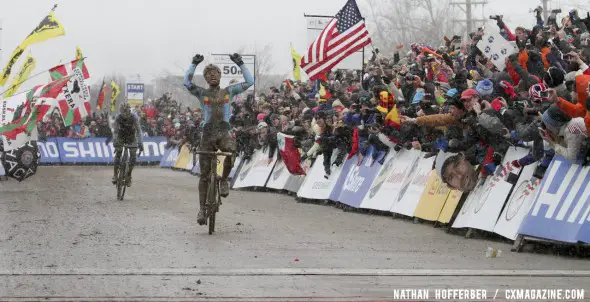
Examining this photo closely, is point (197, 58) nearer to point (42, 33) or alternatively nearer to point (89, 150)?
point (42, 33)

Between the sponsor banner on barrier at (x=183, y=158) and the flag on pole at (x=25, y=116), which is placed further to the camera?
the sponsor banner on barrier at (x=183, y=158)

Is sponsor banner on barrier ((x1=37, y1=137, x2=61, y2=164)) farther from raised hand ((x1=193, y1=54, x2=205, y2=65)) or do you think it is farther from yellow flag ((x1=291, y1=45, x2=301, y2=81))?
raised hand ((x1=193, y1=54, x2=205, y2=65))

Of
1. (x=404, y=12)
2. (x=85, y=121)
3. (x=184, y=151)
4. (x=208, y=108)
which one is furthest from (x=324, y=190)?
(x=404, y=12)

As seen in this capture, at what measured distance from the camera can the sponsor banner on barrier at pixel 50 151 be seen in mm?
52419

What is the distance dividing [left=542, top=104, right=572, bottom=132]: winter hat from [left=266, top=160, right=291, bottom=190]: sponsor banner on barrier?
553 inches

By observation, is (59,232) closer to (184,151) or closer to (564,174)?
(564,174)

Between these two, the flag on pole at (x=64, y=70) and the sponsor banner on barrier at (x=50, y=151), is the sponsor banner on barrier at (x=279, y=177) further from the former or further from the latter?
the sponsor banner on barrier at (x=50, y=151)

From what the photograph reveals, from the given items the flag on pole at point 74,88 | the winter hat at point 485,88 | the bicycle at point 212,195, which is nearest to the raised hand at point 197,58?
the bicycle at point 212,195

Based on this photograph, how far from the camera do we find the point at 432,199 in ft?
54.2

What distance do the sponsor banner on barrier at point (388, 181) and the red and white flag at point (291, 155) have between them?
529 cm

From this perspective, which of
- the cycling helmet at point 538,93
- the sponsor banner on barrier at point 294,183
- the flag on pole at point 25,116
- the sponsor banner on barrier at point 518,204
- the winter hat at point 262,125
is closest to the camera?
the cycling helmet at point 538,93

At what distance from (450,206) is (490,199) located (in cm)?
146

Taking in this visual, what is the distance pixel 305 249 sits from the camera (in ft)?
41.6

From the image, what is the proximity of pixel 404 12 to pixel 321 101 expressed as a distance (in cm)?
5818
